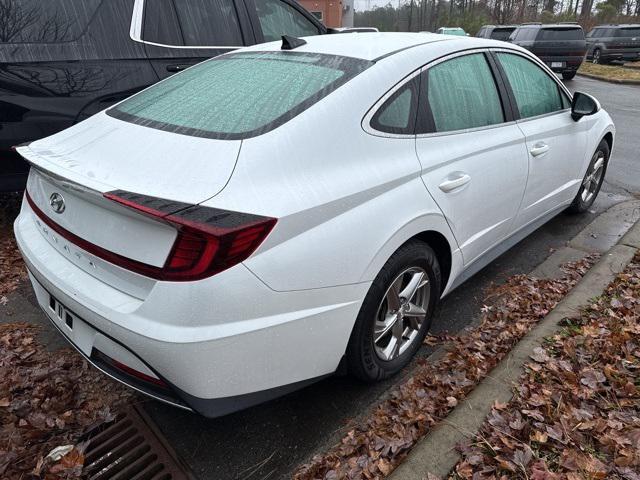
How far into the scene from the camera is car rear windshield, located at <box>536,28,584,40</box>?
599 inches

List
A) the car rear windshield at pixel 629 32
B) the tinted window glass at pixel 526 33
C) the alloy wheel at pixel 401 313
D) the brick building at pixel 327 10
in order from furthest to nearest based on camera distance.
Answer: the brick building at pixel 327 10 < the car rear windshield at pixel 629 32 < the tinted window glass at pixel 526 33 < the alloy wheel at pixel 401 313

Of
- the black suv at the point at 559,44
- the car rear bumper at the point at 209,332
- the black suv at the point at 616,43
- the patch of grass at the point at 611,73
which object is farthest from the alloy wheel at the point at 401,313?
the black suv at the point at 616,43

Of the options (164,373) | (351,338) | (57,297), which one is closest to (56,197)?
(57,297)

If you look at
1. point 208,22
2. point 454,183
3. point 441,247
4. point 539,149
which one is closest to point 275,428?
point 441,247

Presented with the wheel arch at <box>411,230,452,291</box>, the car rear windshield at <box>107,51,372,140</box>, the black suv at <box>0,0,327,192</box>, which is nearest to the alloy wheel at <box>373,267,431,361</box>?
the wheel arch at <box>411,230,452,291</box>

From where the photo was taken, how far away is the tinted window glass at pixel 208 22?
161 inches

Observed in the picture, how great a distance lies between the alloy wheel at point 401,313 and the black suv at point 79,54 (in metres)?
2.64

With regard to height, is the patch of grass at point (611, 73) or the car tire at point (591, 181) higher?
the car tire at point (591, 181)

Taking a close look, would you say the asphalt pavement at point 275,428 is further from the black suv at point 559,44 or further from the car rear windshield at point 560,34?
the car rear windshield at point 560,34

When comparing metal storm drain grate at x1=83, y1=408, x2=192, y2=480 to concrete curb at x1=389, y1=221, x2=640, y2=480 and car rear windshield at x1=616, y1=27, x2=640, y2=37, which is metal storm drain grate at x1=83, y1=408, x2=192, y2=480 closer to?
concrete curb at x1=389, y1=221, x2=640, y2=480

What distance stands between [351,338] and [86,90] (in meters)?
2.73

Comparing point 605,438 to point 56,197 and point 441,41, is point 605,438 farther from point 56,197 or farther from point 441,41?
point 56,197

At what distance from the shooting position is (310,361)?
1.96m

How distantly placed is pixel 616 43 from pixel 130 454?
86.1ft
